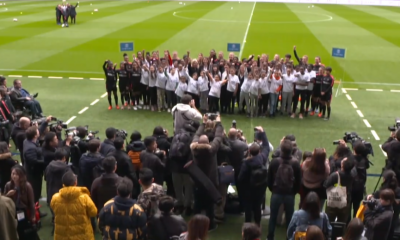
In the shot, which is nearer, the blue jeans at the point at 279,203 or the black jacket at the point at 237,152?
the blue jeans at the point at 279,203

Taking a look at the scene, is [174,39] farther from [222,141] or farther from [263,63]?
[222,141]

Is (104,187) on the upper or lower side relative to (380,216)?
upper

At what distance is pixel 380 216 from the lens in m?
6.66

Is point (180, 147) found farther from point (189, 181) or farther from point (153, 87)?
point (153, 87)

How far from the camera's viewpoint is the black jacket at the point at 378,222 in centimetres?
663

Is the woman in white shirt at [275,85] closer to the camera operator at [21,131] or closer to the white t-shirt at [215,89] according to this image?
the white t-shirt at [215,89]

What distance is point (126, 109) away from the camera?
1673cm

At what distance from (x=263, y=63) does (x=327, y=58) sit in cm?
1064

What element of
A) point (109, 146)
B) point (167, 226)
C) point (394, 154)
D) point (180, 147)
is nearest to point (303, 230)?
point (167, 226)

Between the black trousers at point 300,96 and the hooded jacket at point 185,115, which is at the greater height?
the hooded jacket at point 185,115

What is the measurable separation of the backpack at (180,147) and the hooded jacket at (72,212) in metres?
2.15

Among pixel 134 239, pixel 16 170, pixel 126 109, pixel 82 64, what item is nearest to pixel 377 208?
pixel 134 239

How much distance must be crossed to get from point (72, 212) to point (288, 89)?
1052cm

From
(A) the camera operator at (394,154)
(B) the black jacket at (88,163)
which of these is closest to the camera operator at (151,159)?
(B) the black jacket at (88,163)
